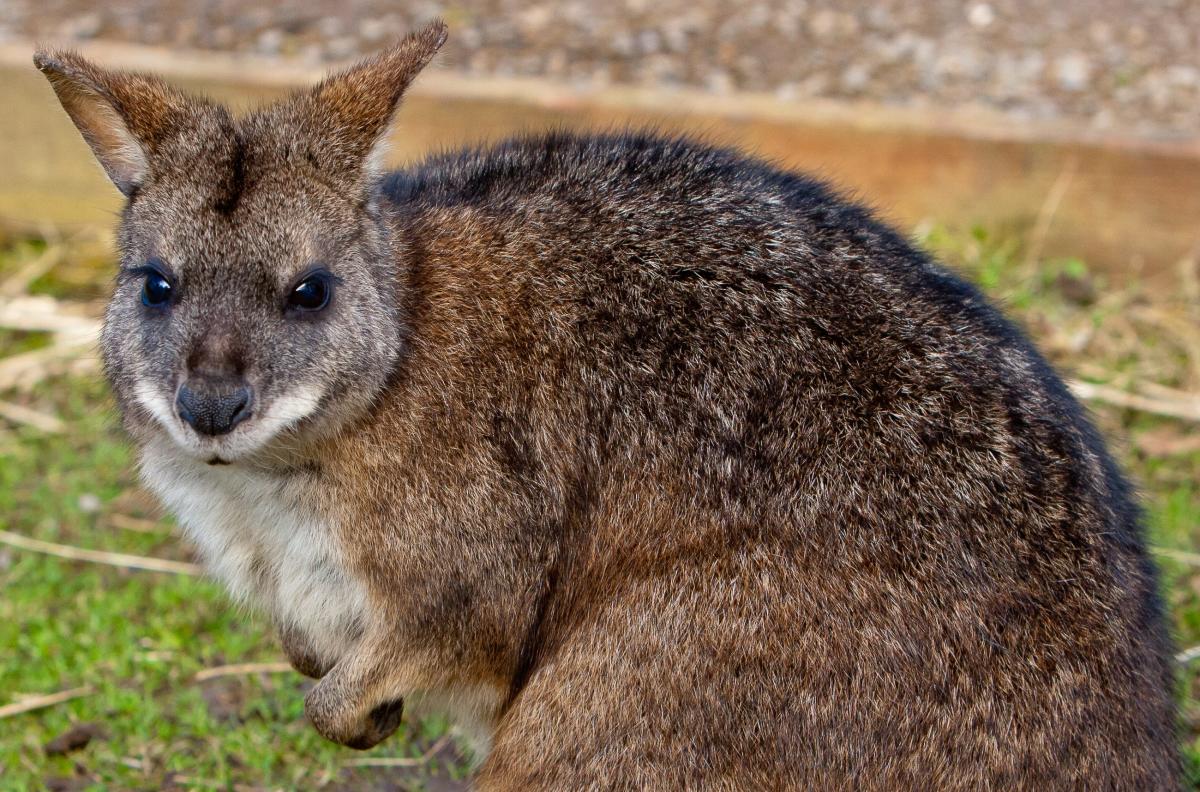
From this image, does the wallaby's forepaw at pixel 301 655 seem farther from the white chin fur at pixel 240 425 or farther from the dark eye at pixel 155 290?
the dark eye at pixel 155 290

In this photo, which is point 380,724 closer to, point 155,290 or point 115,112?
point 155,290

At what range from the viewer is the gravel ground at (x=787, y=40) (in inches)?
248

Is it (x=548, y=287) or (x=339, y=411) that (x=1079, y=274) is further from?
(x=339, y=411)

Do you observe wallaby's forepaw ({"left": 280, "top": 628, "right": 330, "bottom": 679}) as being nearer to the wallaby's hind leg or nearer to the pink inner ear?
the wallaby's hind leg

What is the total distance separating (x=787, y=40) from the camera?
6.69 meters

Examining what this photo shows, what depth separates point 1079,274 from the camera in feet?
19.0

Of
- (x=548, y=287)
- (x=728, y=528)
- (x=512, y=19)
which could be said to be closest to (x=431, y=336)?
(x=548, y=287)

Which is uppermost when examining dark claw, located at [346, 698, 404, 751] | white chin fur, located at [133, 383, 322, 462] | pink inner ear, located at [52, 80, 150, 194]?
pink inner ear, located at [52, 80, 150, 194]

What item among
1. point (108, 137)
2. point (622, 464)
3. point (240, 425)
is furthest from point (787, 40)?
point (240, 425)

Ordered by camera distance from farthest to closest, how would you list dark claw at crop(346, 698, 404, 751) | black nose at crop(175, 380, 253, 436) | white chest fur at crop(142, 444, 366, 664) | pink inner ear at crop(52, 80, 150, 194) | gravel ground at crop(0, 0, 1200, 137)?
gravel ground at crop(0, 0, 1200, 137)
dark claw at crop(346, 698, 404, 751)
white chest fur at crop(142, 444, 366, 664)
pink inner ear at crop(52, 80, 150, 194)
black nose at crop(175, 380, 253, 436)

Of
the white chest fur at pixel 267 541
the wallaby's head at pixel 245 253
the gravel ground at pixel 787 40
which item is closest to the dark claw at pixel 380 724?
the white chest fur at pixel 267 541

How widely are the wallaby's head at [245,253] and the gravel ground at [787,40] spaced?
11.1 feet

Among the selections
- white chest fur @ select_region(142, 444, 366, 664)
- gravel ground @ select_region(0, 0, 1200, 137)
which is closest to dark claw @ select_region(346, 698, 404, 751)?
white chest fur @ select_region(142, 444, 366, 664)

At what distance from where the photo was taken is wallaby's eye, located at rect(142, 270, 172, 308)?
290 cm
